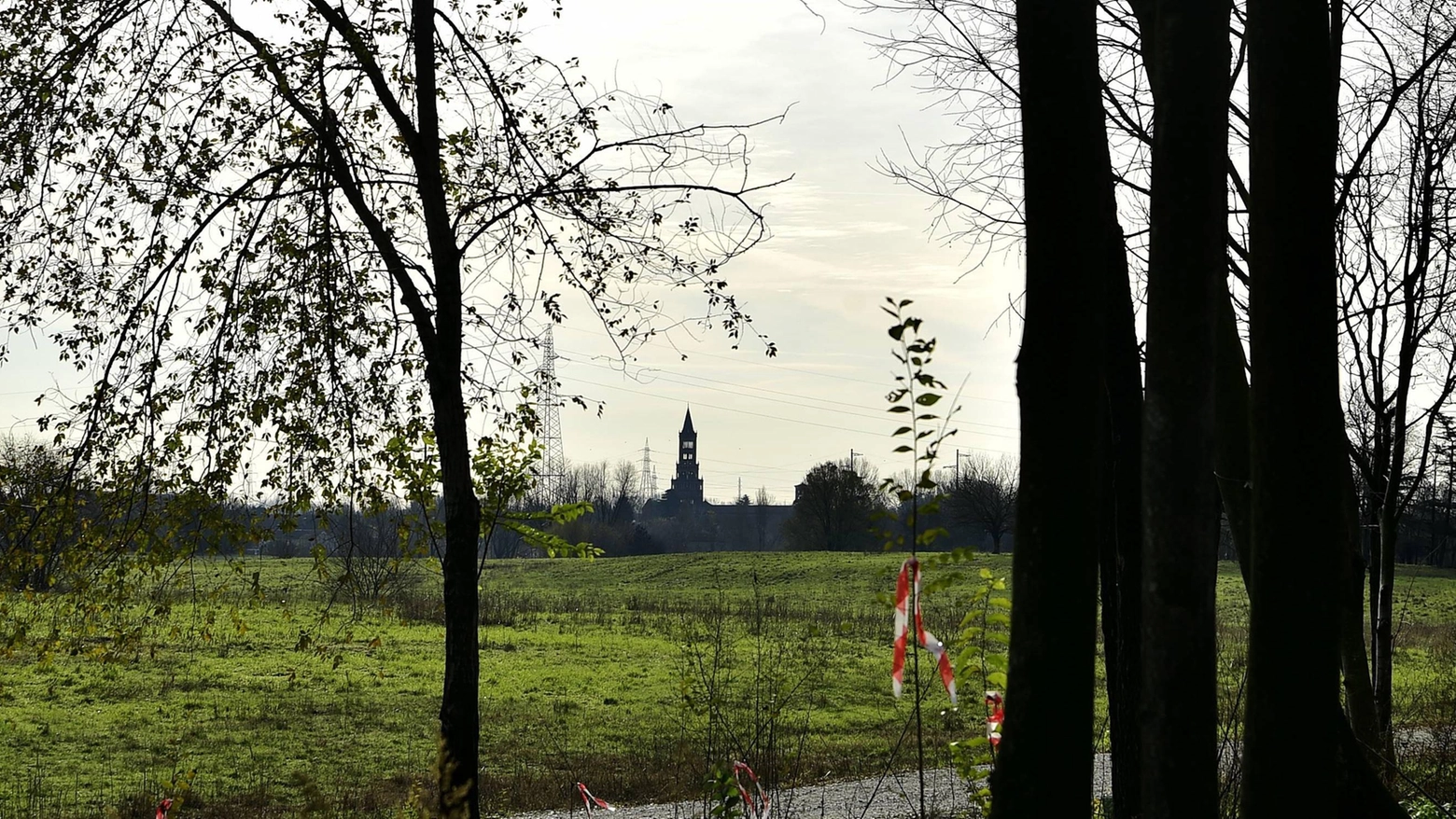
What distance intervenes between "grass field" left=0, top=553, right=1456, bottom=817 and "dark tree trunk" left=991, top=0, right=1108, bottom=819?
3.98ft

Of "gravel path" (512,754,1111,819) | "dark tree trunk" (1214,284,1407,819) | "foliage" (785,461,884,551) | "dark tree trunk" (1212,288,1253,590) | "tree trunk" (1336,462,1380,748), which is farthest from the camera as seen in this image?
"foliage" (785,461,884,551)

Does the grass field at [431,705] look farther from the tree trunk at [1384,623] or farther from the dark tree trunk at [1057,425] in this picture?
the dark tree trunk at [1057,425]

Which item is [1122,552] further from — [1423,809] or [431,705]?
[431,705]

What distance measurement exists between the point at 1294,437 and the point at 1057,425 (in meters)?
0.71

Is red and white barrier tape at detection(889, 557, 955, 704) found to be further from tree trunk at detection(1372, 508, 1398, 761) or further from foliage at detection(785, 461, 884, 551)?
foliage at detection(785, 461, 884, 551)

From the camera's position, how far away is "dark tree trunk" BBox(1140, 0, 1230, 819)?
3.57 m

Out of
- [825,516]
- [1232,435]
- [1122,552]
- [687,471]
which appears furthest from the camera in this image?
[687,471]

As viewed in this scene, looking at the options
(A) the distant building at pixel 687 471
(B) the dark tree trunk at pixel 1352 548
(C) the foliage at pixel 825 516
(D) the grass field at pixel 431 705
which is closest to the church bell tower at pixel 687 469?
(A) the distant building at pixel 687 471

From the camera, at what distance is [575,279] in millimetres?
9141

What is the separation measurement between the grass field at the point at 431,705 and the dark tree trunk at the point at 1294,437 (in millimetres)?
1628

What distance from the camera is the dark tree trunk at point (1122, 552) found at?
17.3 feet

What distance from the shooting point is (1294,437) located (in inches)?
143

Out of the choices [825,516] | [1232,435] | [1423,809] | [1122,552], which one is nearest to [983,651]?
[1122,552]

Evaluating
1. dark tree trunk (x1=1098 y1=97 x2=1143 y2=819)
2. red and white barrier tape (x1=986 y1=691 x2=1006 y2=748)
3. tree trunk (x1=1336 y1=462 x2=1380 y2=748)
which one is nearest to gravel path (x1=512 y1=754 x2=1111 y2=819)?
tree trunk (x1=1336 y1=462 x2=1380 y2=748)
